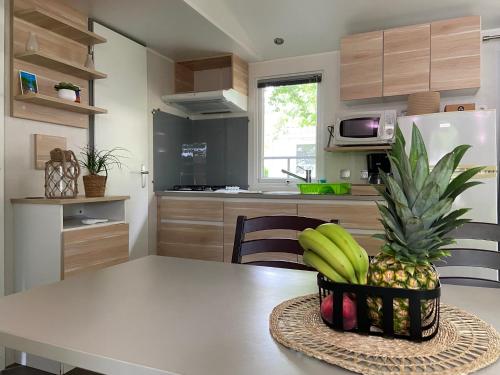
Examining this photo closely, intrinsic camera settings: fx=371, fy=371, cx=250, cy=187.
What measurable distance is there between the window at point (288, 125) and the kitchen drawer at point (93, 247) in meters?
1.80

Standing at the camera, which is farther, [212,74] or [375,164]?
[212,74]

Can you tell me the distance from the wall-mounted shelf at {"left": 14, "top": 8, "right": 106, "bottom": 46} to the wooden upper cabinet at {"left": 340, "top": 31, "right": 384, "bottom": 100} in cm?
199

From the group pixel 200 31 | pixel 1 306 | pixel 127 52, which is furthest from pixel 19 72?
pixel 1 306

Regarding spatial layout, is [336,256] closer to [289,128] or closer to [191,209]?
[191,209]

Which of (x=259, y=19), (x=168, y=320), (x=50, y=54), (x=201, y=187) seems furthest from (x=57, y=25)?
(x=168, y=320)

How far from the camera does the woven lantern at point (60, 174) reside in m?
2.25

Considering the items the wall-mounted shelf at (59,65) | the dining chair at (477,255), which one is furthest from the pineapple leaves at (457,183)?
the wall-mounted shelf at (59,65)

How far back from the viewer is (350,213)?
2828 millimetres

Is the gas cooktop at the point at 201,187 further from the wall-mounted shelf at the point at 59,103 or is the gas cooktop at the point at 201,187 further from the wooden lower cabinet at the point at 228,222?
the wall-mounted shelf at the point at 59,103

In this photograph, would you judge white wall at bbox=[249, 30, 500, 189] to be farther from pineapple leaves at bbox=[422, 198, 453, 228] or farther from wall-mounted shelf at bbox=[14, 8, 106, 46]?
pineapple leaves at bbox=[422, 198, 453, 228]

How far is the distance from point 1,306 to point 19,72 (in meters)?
1.97

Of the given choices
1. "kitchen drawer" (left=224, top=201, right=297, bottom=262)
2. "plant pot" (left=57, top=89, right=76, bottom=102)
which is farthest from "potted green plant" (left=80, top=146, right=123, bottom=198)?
"kitchen drawer" (left=224, top=201, right=297, bottom=262)

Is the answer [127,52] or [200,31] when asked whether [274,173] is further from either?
[127,52]

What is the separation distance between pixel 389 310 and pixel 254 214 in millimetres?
2532
